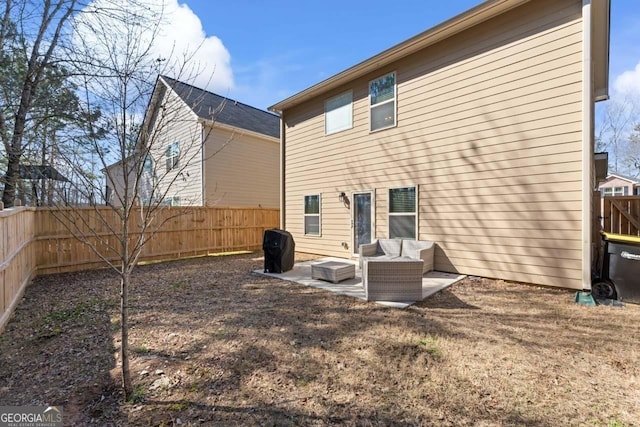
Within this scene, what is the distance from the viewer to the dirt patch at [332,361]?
217 cm

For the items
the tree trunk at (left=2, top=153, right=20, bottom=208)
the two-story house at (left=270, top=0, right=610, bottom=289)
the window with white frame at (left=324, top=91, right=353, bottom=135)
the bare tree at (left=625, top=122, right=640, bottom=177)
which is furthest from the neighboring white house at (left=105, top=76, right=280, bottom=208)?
the bare tree at (left=625, top=122, right=640, bottom=177)

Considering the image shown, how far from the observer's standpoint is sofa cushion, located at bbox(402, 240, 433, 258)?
6.43 meters

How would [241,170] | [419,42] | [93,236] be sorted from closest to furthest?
[419,42] < [93,236] < [241,170]

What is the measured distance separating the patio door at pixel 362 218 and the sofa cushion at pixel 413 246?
1152 mm

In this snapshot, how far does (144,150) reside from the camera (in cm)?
253

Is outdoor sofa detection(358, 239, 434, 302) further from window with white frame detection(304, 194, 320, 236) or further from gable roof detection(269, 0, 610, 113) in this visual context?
gable roof detection(269, 0, 610, 113)

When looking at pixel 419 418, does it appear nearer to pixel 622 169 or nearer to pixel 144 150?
pixel 144 150

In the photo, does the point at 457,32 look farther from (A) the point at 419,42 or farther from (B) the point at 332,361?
(B) the point at 332,361

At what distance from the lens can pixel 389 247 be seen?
6750mm

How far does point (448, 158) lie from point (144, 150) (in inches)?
225

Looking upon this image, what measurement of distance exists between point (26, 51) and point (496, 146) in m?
11.5

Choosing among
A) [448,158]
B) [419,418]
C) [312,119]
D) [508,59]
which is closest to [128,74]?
[419,418]
